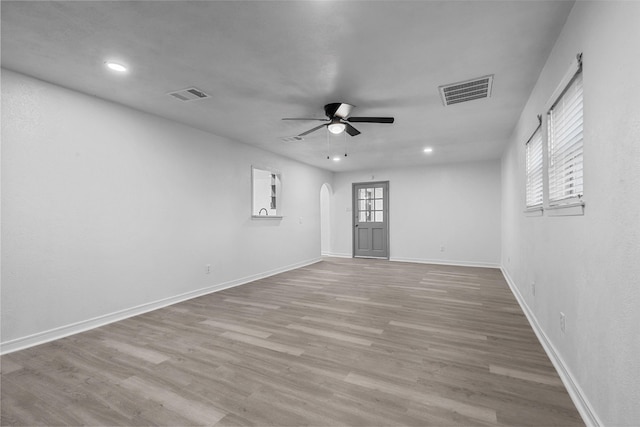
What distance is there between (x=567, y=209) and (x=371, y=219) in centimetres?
635

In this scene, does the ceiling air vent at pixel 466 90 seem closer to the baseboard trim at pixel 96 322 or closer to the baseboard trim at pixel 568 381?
the baseboard trim at pixel 568 381

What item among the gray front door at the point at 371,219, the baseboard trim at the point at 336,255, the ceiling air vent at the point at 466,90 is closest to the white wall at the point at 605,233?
the ceiling air vent at the point at 466,90

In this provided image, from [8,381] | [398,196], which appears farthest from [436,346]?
[398,196]

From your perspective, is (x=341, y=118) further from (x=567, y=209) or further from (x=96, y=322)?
(x=96, y=322)

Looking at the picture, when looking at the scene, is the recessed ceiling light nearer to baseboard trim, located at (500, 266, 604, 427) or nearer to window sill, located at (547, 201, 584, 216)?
window sill, located at (547, 201, 584, 216)

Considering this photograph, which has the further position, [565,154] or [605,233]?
[565,154]

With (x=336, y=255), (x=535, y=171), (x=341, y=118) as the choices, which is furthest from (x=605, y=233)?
(x=336, y=255)

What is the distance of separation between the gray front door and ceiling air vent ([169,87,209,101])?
571 cm

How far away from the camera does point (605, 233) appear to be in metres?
1.47

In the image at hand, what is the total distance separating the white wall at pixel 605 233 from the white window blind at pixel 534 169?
82 cm

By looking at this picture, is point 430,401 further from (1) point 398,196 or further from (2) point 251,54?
(1) point 398,196

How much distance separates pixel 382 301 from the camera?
13.5 feet

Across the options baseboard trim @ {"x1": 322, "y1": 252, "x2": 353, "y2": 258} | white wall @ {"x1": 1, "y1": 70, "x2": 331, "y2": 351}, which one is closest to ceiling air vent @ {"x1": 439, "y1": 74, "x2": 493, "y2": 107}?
white wall @ {"x1": 1, "y1": 70, "x2": 331, "y2": 351}

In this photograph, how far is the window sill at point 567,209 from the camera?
1.77 metres
